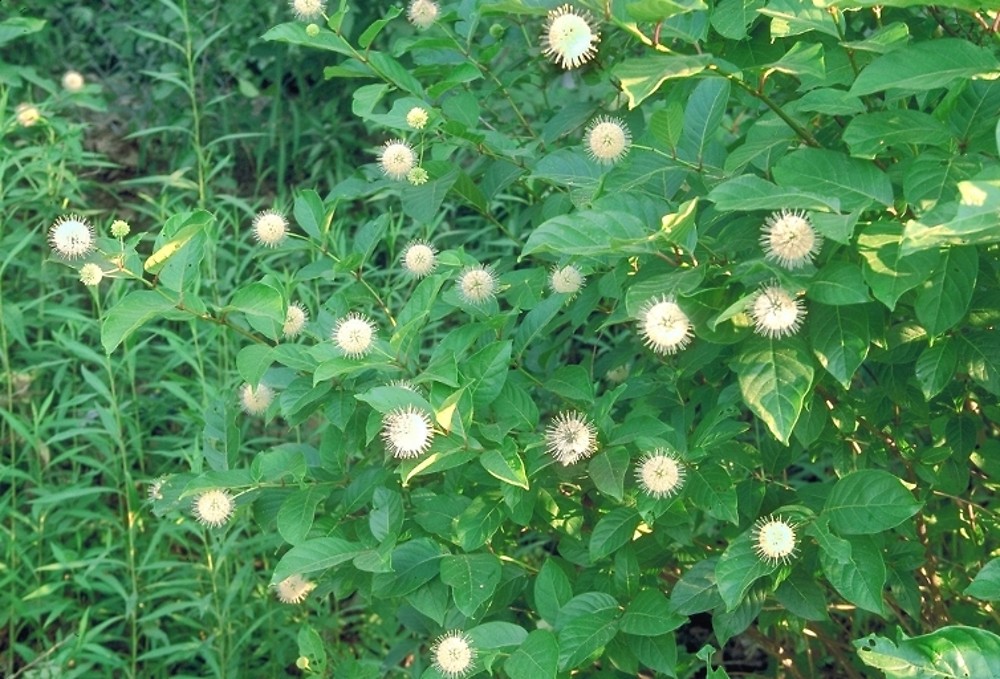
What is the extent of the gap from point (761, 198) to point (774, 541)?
17.1 inches

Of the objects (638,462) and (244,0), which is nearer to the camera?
(638,462)

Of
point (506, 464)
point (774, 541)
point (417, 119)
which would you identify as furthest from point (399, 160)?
point (774, 541)

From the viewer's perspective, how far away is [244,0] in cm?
430

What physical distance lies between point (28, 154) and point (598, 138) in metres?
2.00

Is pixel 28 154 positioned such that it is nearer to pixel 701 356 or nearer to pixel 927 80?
pixel 701 356

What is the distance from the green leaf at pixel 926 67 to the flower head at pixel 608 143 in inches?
17.1

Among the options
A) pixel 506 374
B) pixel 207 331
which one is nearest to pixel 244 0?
pixel 207 331

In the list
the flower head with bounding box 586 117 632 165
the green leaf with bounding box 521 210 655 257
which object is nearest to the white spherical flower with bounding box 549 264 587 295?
the flower head with bounding box 586 117 632 165

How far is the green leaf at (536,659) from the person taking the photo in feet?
5.21

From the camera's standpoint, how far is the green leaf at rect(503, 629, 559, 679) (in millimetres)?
1589

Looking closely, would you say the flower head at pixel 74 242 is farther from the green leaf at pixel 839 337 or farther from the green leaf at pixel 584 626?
the green leaf at pixel 839 337

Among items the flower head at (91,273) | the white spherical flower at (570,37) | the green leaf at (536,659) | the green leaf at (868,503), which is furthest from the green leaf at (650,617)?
the flower head at (91,273)

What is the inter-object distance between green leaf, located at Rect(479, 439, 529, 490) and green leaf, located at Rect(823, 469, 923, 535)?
0.39m

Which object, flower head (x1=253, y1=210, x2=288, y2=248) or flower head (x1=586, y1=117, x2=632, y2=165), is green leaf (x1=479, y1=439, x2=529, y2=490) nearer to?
flower head (x1=586, y1=117, x2=632, y2=165)
